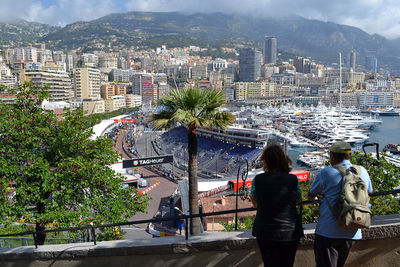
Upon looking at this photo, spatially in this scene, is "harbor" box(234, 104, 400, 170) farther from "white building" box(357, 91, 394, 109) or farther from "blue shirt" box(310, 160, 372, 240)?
"blue shirt" box(310, 160, 372, 240)

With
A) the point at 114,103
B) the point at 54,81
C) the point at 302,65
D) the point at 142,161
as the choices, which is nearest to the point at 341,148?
the point at 142,161

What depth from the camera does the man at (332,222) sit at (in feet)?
4.92

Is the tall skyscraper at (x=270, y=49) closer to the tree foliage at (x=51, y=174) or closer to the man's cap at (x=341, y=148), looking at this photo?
the tree foliage at (x=51, y=174)

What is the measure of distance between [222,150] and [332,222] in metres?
28.0

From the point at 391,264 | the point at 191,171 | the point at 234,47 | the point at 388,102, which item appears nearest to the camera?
the point at 391,264

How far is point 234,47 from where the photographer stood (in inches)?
7466

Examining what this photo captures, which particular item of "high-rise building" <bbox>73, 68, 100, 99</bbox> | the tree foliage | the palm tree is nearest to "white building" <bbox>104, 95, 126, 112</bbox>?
"high-rise building" <bbox>73, 68, 100, 99</bbox>

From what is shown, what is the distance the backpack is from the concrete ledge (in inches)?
18.8

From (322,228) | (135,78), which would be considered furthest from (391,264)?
(135,78)

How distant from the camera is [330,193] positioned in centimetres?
151

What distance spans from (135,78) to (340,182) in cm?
9086

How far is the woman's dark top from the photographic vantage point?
1.48 m

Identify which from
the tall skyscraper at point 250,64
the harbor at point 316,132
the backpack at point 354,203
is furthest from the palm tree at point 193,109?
the tall skyscraper at point 250,64

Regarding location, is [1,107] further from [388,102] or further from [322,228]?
[388,102]
